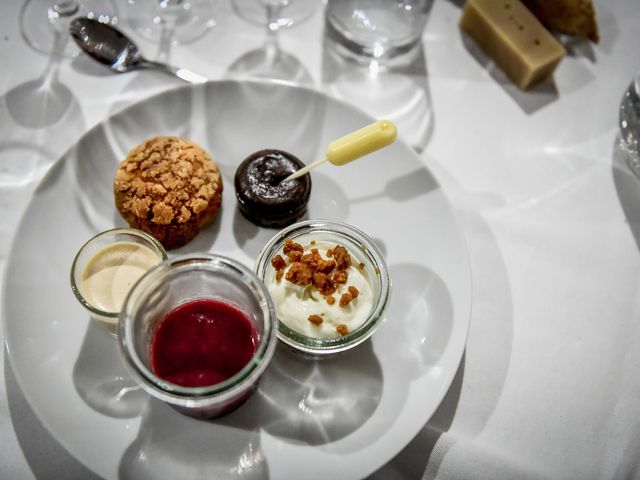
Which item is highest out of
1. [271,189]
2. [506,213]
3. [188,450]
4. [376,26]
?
[376,26]

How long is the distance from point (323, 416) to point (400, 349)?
22 cm

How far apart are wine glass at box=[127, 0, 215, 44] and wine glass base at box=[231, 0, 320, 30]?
0.10 metres

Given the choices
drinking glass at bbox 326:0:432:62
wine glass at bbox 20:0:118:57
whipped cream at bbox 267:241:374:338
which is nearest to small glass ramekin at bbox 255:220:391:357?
whipped cream at bbox 267:241:374:338

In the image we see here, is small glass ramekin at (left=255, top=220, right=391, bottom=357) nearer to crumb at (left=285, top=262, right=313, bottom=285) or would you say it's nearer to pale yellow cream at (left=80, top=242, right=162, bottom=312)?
crumb at (left=285, top=262, right=313, bottom=285)

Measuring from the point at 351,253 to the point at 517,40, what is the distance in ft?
2.79

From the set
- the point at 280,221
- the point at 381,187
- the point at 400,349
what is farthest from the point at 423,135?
the point at 400,349

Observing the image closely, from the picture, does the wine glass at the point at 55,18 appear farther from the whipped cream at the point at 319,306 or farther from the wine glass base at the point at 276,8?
the whipped cream at the point at 319,306

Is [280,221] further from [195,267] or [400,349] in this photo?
[400,349]

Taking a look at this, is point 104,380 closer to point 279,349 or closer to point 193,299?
point 193,299

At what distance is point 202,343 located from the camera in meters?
1.12

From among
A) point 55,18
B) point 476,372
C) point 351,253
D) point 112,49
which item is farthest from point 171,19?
point 476,372

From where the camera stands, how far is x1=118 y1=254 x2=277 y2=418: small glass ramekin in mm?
984

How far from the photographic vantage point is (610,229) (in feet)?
5.03

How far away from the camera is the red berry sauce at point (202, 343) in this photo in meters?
1.09
